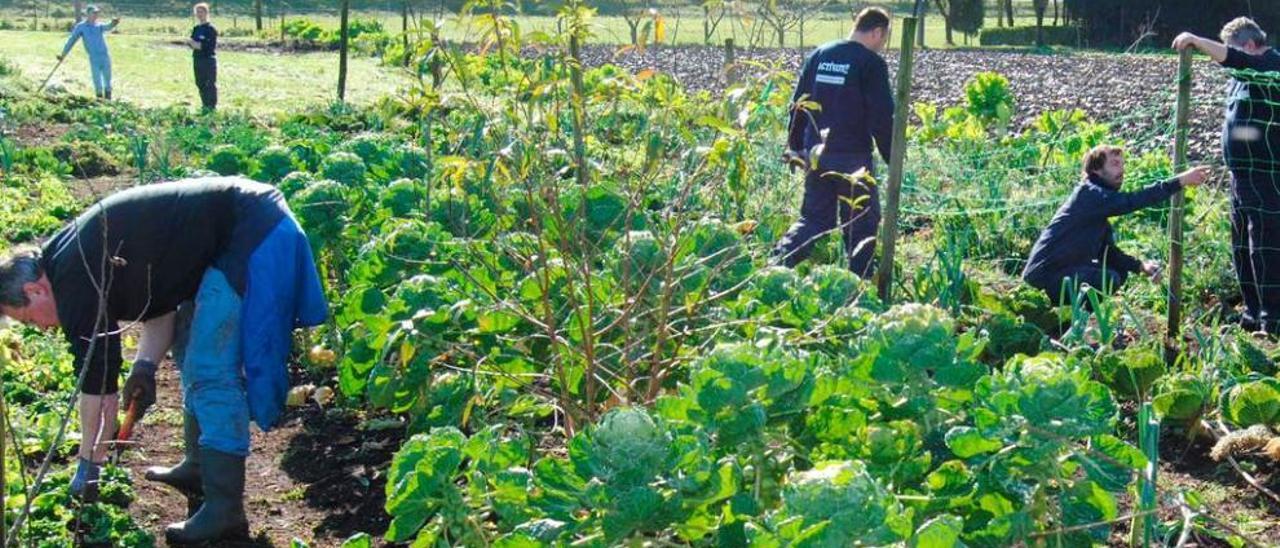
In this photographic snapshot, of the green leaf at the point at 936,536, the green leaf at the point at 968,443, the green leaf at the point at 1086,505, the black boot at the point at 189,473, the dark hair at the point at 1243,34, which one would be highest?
the dark hair at the point at 1243,34

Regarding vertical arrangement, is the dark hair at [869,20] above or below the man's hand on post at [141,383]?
above

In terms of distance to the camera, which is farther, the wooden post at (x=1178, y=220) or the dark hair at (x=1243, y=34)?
the dark hair at (x=1243, y=34)

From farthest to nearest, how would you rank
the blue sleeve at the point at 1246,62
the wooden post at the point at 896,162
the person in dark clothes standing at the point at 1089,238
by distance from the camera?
the person in dark clothes standing at the point at 1089,238 < the blue sleeve at the point at 1246,62 < the wooden post at the point at 896,162

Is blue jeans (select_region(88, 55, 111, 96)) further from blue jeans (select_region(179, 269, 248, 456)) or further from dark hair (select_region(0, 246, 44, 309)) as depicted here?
dark hair (select_region(0, 246, 44, 309))

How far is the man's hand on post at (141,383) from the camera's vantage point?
15.2 ft

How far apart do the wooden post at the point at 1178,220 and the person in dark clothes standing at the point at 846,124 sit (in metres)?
1.27

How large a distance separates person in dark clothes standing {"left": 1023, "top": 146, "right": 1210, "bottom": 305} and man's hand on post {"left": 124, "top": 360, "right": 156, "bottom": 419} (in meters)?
3.66

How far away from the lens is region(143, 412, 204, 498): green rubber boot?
16.3 ft

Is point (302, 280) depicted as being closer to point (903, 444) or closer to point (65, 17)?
point (903, 444)

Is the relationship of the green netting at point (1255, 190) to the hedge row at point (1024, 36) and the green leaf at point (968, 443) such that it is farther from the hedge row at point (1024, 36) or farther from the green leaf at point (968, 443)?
the hedge row at point (1024, 36)

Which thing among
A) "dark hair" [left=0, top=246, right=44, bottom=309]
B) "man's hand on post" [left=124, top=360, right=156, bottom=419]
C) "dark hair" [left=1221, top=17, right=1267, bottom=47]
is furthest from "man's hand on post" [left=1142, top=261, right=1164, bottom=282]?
"dark hair" [left=0, top=246, right=44, bottom=309]

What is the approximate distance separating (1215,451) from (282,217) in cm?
292

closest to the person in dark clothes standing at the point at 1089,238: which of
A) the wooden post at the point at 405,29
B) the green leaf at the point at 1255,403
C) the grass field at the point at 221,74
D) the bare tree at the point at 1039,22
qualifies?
the green leaf at the point at 1255,403

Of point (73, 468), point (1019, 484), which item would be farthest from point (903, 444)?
point (73, 468)
